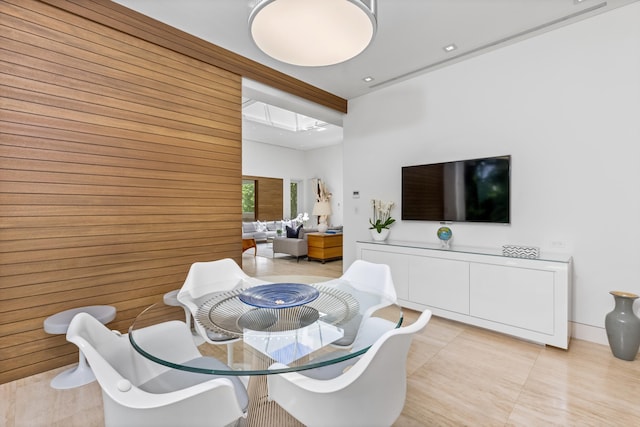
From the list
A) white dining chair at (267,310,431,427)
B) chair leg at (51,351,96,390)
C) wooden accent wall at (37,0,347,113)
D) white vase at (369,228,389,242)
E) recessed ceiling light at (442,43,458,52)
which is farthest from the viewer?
white vase at (369,228,389,242)

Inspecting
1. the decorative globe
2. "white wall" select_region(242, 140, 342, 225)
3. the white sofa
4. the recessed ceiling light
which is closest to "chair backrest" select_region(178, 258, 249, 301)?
the decorative globe

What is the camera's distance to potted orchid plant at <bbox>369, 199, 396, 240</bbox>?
411 centimetres

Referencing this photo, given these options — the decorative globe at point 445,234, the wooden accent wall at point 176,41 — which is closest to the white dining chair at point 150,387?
the wooden accent wall at point 176,41

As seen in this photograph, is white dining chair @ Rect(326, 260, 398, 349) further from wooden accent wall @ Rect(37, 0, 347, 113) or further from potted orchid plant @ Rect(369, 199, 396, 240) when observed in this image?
wooden accent wall @ Rect(37, 0, 347, 113)

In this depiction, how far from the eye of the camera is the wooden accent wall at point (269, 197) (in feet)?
33.5

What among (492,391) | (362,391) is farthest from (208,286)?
(492,391)

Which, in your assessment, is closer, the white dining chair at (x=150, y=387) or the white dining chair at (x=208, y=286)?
the white dining chair at (x=150, y=387)

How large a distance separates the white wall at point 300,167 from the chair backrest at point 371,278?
769cm

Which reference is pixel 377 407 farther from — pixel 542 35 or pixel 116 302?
pixel 542 35

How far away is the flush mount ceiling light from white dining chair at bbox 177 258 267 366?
1.59 m

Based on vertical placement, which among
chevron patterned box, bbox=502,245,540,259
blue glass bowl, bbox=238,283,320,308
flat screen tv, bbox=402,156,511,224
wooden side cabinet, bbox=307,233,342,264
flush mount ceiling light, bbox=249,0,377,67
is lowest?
wooden side cabinet, bbox=307,233,342,264

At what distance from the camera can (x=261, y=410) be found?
5.74ft

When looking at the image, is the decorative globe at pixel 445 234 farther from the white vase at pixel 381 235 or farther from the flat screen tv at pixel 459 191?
the white vase at pixel 381 235

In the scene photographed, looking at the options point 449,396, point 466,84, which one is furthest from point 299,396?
point 466,84
